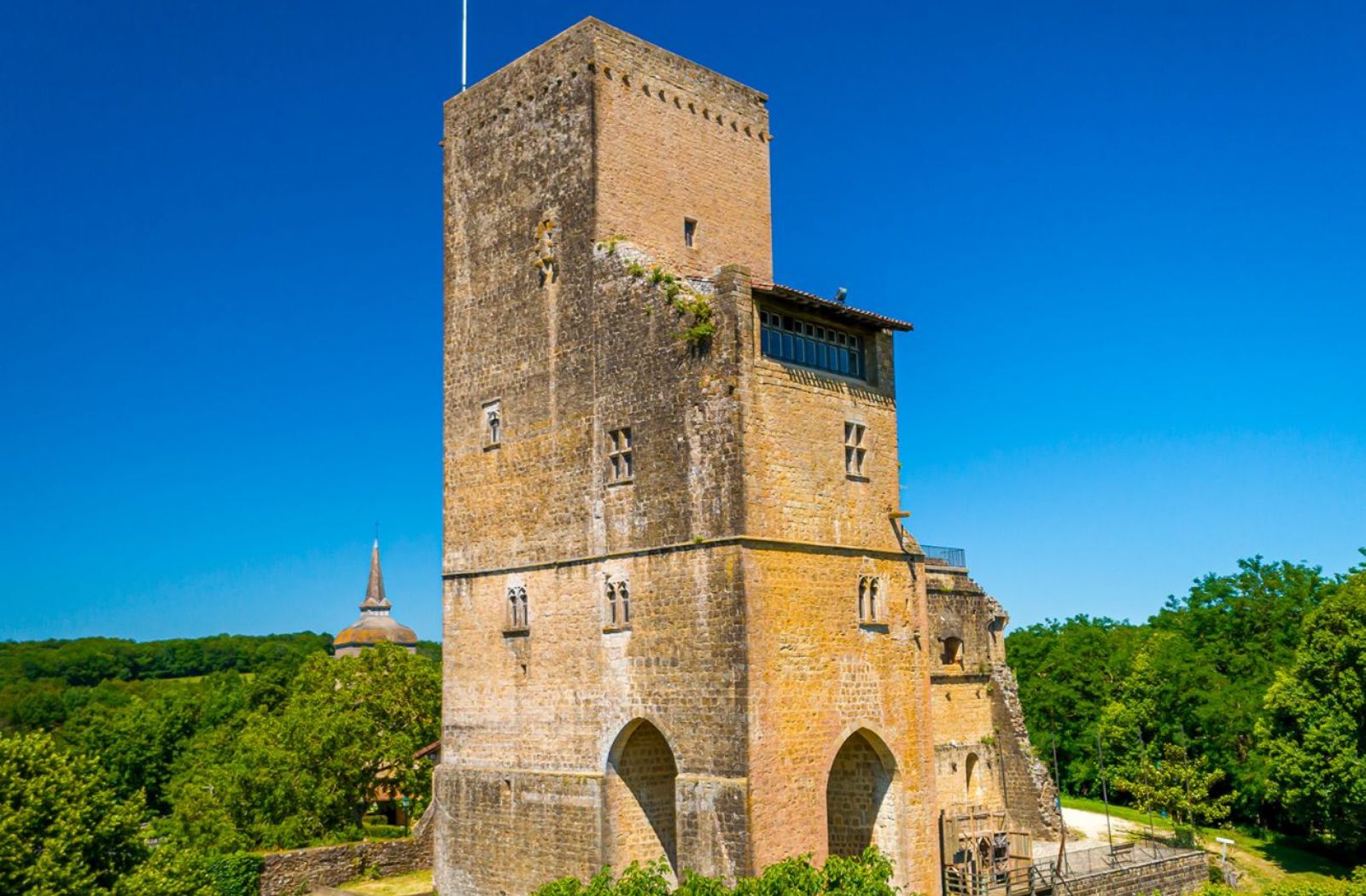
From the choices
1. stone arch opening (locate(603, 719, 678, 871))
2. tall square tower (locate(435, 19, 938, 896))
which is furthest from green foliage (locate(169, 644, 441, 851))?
stone arch opening (locate(603, 719, 678, 871))

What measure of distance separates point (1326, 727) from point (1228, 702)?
8977 mm

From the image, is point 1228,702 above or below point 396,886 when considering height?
above

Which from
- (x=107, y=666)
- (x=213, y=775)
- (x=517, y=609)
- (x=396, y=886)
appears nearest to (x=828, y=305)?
(x=517, y=609)

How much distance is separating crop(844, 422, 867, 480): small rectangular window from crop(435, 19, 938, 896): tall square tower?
61 mm

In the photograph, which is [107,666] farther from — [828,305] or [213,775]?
[828,305]

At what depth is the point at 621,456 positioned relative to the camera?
89.8 feet

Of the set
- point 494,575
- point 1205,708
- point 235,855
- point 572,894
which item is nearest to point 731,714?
point 572,894

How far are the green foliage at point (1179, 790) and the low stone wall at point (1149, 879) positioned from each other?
7.62m

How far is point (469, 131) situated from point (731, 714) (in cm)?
1820

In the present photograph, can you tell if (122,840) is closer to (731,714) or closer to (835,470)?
(731,714)

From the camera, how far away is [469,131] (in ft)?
107

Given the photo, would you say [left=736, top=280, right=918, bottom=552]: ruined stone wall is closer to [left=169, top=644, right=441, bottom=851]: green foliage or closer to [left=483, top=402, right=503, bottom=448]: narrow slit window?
[left=483, top=402, right=503, bottom=448]: narrow slit window

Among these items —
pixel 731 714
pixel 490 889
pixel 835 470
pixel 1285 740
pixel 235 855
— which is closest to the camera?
pixel 731 714

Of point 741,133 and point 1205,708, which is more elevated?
point 741,133
